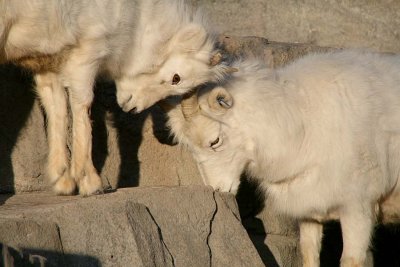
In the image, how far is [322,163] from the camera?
816cm

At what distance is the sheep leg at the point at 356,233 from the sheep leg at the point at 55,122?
2.40 meters

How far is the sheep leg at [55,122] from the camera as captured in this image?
774cm

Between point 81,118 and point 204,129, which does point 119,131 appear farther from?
point 81,118

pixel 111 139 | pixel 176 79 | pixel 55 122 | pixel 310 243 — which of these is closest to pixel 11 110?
pixel 55 122

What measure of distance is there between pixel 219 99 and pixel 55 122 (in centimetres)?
140

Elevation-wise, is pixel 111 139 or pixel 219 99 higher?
pixel 219 99

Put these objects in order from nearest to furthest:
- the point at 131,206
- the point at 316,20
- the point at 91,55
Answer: the point at 131,206 < the point at 91,55 < the point at 316,20

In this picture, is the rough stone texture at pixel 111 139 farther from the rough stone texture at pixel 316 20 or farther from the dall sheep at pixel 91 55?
the rough stone texture at pixel 316 20

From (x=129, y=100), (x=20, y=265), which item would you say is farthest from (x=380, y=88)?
(x=20, y=265)

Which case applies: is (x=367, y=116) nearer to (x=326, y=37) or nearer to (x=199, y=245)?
(x=199, y=245)

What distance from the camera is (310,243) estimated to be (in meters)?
8.90

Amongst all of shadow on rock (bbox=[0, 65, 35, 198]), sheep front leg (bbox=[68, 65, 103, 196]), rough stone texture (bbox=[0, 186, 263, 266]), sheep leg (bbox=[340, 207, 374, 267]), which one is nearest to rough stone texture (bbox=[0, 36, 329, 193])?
shadow on rock (bbox=[0, 65, 35, 198])

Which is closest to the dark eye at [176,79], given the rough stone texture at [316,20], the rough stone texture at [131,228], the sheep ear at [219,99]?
the sheep ear at [219,99]

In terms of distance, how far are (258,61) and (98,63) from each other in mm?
1649
